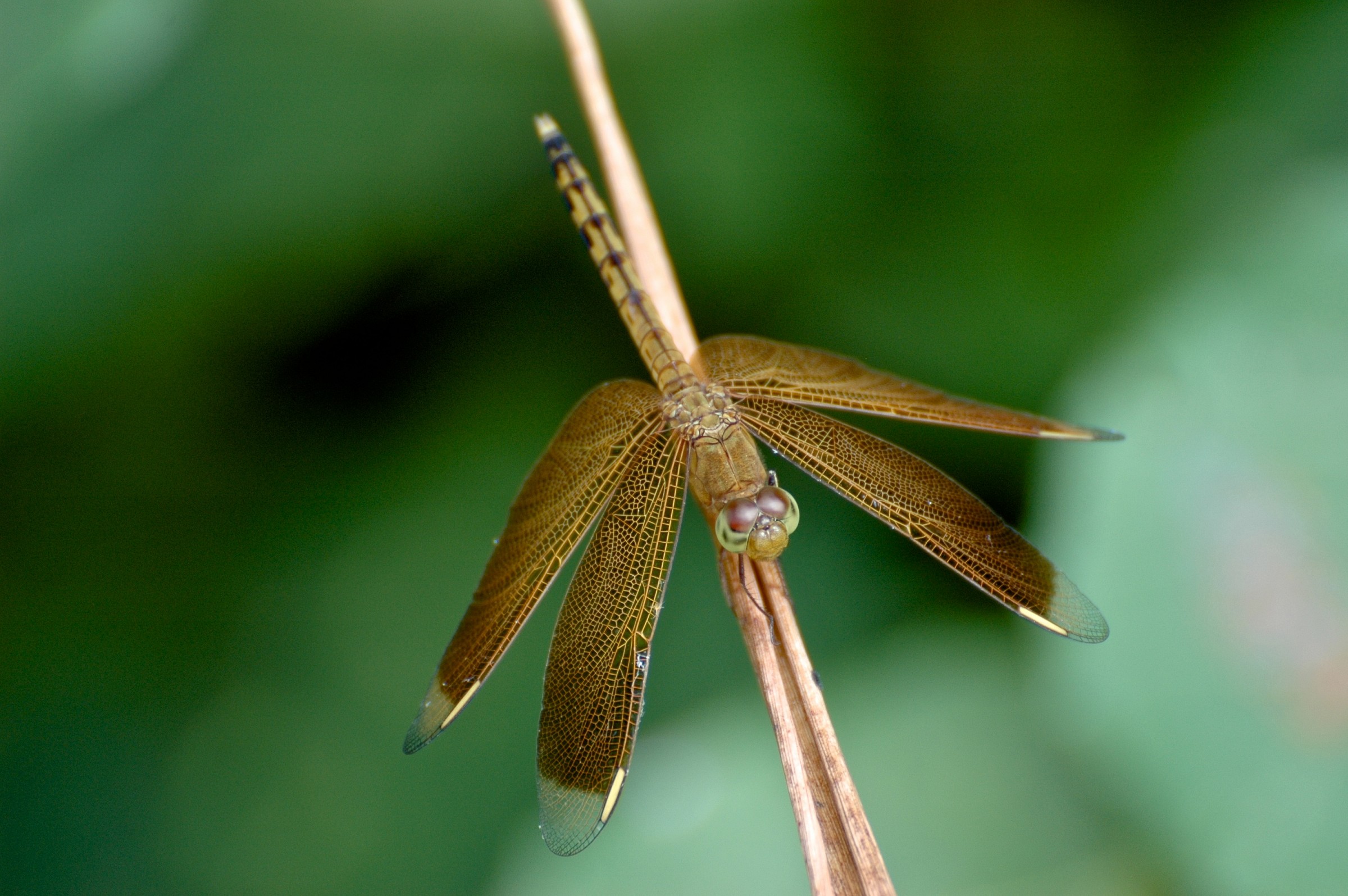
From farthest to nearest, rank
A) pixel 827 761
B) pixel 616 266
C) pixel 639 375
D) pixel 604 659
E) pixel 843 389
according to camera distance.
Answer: pixel 639 375, pixel 616 266, pixel 843 389, pixel 604 659, pixel 827 761

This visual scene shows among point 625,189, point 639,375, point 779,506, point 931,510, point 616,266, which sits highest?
point 625,189

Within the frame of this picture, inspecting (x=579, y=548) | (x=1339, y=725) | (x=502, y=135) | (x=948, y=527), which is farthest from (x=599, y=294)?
(x=1339, y=725)

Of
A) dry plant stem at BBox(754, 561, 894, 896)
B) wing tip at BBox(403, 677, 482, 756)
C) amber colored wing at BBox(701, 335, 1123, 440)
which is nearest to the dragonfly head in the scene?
dry plant stem at BBox(754, 561, 894, 896)

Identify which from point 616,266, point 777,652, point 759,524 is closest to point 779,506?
point 759,524

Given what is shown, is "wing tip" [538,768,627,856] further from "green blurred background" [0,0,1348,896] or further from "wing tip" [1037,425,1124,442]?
"wing tip" [1037,425,1124,442]

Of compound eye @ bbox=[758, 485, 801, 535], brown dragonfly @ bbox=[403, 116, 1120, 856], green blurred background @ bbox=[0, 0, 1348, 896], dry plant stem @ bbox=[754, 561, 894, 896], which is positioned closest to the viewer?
dry plant stem @ bbox=[754, 561, 894, 896]

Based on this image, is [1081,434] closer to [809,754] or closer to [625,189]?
[809,754]

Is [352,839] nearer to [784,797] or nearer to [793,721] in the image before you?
[784,797]

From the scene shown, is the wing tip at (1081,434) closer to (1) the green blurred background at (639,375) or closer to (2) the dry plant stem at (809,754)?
(1) the green blurred background at (639,375)
